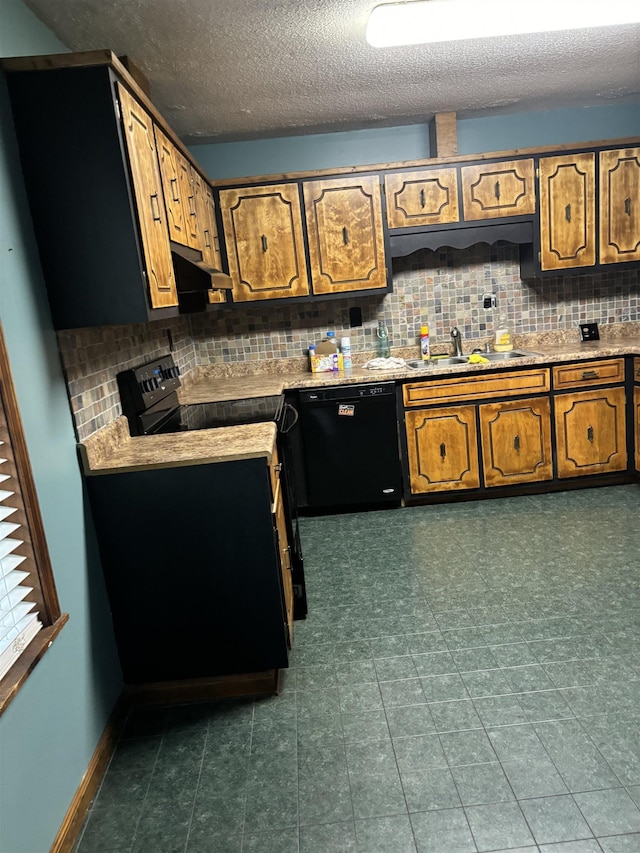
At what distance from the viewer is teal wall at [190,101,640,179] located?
3.81 metres

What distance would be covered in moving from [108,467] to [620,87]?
146 inches

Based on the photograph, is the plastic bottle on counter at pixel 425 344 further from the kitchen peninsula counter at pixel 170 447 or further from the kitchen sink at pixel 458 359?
the kitchen peninsula counter at pixel 170 447

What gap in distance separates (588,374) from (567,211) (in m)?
1.04

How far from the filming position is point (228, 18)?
7.13 ft

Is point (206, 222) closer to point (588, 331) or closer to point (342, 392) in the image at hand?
point (342, 392)

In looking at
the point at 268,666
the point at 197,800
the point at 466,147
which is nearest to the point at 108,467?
the point at 268,666

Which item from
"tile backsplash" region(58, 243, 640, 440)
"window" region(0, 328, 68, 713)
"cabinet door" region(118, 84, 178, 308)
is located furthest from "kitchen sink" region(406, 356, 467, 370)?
"window" region(0, 328, 68, 713)

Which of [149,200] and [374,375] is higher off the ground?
[149,200]

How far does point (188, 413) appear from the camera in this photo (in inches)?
116

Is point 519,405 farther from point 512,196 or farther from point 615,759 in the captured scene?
point 615,759

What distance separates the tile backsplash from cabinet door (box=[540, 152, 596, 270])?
1.06 feet

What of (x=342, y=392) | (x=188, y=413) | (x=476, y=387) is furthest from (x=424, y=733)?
(x=476, y=387)

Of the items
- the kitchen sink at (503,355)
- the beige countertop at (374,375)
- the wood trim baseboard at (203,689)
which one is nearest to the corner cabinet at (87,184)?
the wood trim baseboard at (203,689)

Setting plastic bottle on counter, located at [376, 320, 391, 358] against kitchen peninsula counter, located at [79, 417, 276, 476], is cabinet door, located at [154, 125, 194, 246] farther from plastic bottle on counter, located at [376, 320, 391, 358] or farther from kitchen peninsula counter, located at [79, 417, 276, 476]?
plastic bottle on counter, located at [376, 320, 391, 358]
